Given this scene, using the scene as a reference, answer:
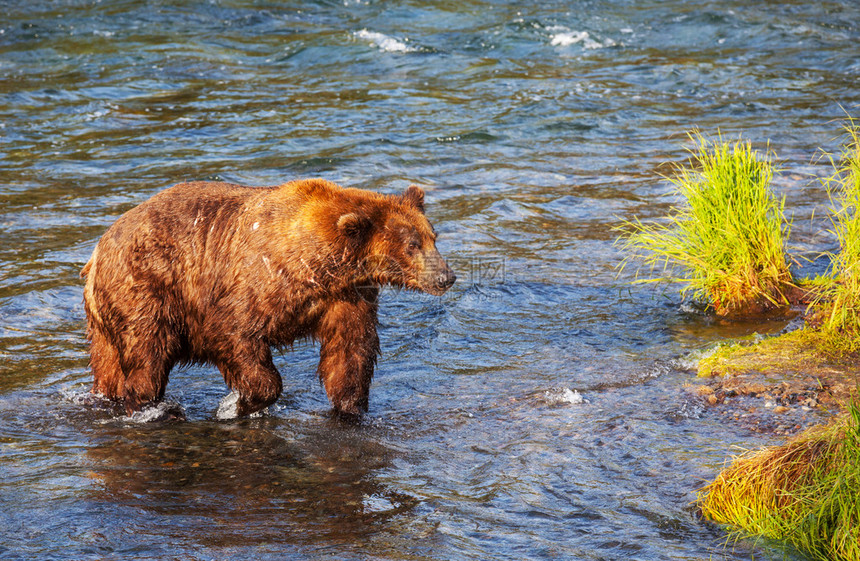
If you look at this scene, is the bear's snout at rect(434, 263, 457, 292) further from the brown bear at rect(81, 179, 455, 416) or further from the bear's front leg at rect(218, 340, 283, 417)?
the bear's front leg at rect(218, 340, 283, 417)

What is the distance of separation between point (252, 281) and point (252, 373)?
55cm

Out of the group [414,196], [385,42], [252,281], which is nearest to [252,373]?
[252,281]

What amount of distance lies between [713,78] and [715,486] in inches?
455

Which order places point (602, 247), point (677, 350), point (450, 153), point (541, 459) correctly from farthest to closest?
point (450, 153), point (602, 247), point (677, 350), point (541, 459)

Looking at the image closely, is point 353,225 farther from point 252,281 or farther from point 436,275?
point 252,281

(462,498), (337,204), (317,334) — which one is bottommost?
(462,498)

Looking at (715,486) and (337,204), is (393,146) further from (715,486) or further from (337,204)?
(715,486)

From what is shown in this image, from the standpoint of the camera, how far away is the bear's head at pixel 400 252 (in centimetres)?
562

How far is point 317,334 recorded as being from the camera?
19.4 feet

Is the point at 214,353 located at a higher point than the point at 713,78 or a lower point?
lower

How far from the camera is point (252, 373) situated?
18.7ft

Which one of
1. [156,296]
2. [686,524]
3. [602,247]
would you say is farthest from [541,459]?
[602,247]

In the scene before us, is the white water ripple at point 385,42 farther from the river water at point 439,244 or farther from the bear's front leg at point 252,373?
the bear's front leg at point 252,373

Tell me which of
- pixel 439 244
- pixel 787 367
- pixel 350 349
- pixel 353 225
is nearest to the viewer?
pixel 353 225
